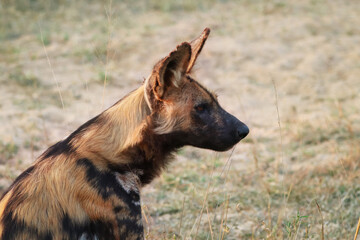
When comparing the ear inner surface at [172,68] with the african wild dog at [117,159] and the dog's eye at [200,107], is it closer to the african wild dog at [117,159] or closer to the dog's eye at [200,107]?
the african wild dog at [117,159]

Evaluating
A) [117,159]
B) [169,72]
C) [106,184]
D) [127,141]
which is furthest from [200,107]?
[106,184]

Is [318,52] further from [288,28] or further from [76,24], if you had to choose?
[76,24]

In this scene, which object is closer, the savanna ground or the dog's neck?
the dog's neck

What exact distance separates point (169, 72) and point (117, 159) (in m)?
0.60

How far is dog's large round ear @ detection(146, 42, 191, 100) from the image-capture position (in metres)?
2.90

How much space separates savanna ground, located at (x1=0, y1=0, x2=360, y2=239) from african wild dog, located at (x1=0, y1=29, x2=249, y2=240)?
0.50 m

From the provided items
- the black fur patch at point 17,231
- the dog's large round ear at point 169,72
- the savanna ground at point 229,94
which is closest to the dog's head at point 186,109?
the dog's large round ear at point 169,72

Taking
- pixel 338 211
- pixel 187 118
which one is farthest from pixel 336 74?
pixel 187 118

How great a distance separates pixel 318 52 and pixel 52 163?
22.2 ft

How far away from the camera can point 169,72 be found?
304 centimetres

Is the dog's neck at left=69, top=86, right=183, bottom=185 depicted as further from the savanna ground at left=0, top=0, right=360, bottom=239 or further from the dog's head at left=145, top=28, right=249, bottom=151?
the savanna ground at left=0, top=0, right=360, bottom=239

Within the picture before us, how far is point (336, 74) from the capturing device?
26.2 feet

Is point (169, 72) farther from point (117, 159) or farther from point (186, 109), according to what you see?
point (117, 159)

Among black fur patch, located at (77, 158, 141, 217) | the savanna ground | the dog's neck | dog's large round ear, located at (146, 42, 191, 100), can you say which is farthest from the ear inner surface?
the savanna ground
